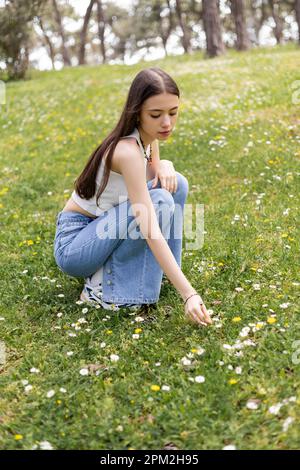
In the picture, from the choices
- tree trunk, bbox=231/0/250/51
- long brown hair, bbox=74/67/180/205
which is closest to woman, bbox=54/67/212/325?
long brown hair, bbox=74/67/180/205

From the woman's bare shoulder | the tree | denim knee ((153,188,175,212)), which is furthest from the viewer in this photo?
the tree

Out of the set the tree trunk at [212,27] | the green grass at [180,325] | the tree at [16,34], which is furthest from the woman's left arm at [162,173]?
the tree at [16,34]

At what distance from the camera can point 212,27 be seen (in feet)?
50.9

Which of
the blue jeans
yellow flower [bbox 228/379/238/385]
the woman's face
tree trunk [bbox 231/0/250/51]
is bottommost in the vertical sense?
yellow flower [bbox 228/379/238/385]

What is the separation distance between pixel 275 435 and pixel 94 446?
95 centimetres

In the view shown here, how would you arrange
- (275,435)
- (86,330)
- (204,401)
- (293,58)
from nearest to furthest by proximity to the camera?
(275,435) < (204,401) < (86,330) < (293,58)

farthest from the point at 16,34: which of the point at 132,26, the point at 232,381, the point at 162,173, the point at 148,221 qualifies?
the point at 132,26

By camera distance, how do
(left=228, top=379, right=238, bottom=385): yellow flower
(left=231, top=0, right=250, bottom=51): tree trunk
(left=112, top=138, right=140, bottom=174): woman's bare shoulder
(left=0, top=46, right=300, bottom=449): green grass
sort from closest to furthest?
(left=0, top=46, right=300, bottom=449): green grass, (left=228, top=379, right=238, bottom=385): yellow flower, (left=112, top=138, right=140, bottom=174): woman's bare shoulder, (left=231, top=0, right=250, bottom=51): tree trunk

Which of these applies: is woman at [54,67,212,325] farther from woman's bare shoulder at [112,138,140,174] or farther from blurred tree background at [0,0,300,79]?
blurred tree background at [0,0,300,79]

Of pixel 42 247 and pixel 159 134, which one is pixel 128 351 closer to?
pixel 159 134

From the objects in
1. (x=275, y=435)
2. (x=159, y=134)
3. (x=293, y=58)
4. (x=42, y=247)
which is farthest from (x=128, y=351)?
(x=293, y=58)

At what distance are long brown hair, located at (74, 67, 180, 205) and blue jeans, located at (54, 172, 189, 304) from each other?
0.24m

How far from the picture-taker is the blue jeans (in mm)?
4070

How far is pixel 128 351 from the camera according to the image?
3807 millimetres
